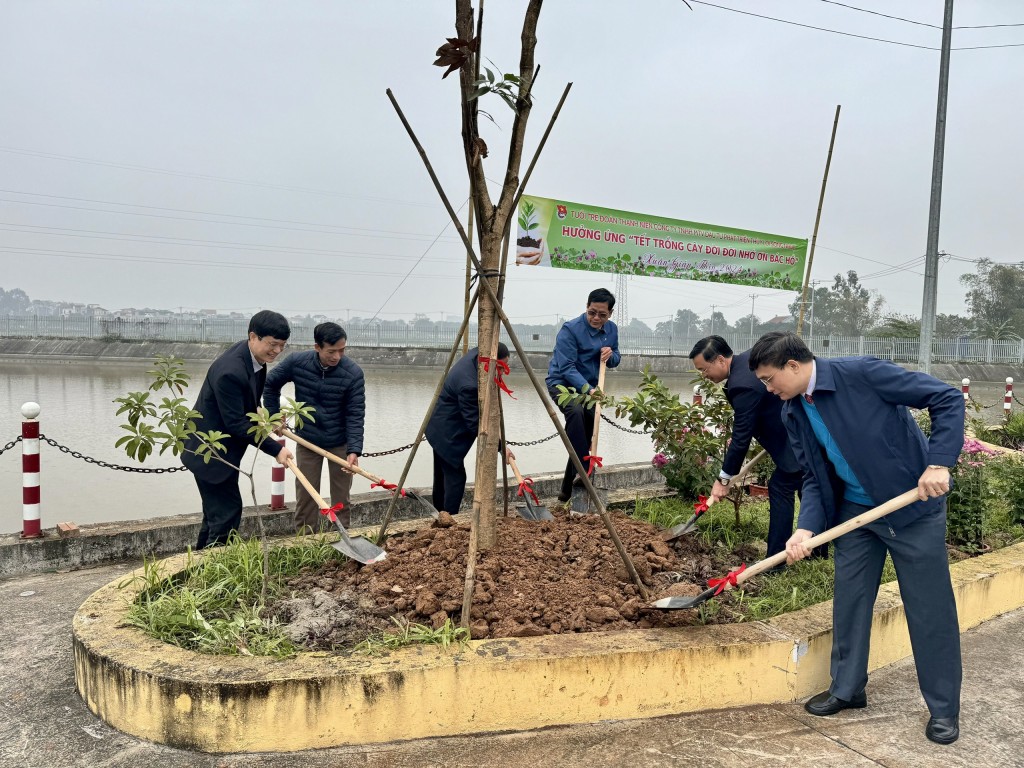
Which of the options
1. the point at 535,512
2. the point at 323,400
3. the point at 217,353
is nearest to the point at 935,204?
the point at 535,512

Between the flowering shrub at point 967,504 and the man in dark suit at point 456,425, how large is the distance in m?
2.89

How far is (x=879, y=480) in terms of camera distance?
2867mm

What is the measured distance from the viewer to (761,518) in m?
5.27

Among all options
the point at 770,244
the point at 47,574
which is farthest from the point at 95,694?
the point at 770,244

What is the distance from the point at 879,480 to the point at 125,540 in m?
4.78

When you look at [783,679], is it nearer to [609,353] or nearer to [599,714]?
[599,714]

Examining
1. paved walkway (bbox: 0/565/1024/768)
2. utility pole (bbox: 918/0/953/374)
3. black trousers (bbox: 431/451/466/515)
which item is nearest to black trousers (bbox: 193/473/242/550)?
paved walkway (bbox: 0/565/1024/768)

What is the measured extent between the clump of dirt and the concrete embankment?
20089mm

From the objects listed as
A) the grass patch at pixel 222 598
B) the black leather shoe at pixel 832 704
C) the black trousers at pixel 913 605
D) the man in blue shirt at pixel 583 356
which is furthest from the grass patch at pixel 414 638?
the man in blue shirt at pixel 583 356

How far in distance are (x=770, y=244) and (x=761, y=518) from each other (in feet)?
24.3

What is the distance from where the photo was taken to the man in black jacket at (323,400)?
522cm

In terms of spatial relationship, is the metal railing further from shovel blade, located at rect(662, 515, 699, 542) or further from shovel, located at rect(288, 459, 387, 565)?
shovel, located at rect(288, 459, 387, 565)

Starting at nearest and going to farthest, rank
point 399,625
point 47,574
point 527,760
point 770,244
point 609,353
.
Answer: point 527,760
point 399,625
point 47,574
point 609,353
point 770,244

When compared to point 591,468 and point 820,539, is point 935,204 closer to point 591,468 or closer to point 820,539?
point 591,468
